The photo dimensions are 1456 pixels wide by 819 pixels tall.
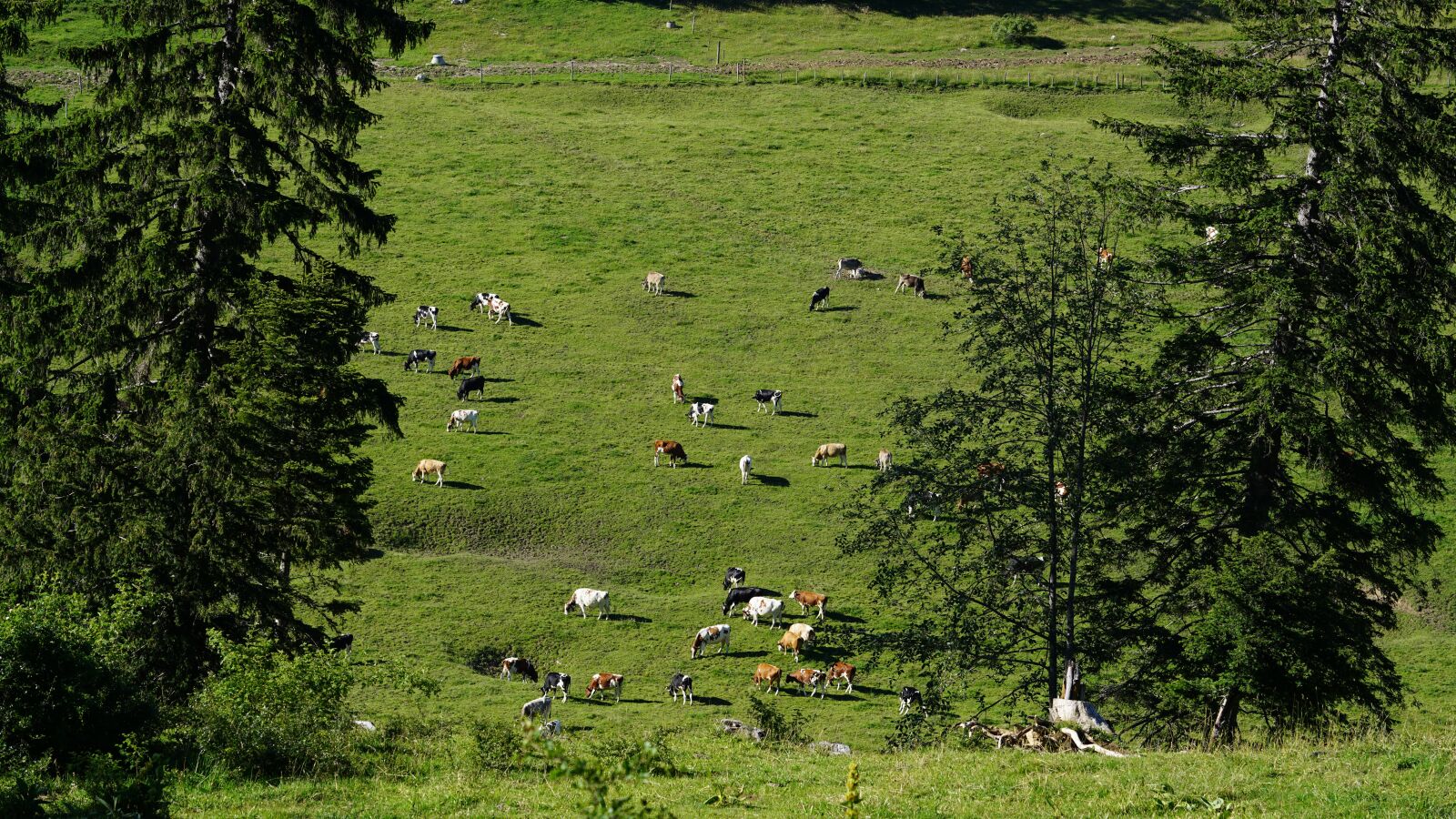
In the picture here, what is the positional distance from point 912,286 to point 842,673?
30.0 meters

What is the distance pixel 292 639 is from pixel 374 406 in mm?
4031

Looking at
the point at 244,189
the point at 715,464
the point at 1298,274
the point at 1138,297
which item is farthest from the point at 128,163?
the point at 715,464

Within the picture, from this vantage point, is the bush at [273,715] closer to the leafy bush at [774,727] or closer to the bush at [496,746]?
the bush at [496,746]

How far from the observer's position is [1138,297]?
2283cm

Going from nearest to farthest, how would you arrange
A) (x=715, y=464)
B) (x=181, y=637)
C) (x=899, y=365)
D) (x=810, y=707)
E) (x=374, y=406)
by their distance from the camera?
(x=181, y=637) < (x=374, y=406) < (x=810, y=707) < (x=715, y=464) < (x=899, y=365)

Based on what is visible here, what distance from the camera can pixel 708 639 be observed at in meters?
33.2

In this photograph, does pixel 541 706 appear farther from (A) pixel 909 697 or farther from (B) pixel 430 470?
(B) pixel 430 470

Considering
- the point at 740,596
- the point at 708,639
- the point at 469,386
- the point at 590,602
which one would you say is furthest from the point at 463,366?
the point at 708,639

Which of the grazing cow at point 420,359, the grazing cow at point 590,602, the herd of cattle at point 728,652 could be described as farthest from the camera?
the grazing cow at point 420,359

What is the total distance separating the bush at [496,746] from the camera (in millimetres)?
15602

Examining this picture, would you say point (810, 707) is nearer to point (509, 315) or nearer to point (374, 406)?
point (374, 406)

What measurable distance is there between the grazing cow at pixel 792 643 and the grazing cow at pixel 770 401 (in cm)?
1584

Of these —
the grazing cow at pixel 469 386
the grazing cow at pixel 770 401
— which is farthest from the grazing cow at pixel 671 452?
the grazing cow at pixel 469 386

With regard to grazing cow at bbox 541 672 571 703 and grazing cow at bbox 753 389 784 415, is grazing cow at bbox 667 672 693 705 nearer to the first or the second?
grazing cow at bbox 541 672 571 703
